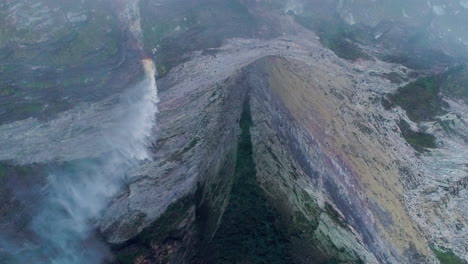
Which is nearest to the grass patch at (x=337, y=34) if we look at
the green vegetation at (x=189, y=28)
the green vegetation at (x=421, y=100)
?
the green vegetation at (x=421, y=100)

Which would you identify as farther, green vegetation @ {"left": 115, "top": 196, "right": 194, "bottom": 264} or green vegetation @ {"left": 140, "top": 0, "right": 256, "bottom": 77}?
green vegetation @ {"left": 140, "top": 0, "right": 256, "bottom": 77}

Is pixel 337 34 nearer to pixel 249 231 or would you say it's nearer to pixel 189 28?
pixel 189 28

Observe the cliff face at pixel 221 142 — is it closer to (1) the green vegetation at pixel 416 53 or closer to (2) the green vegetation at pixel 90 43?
(2) the green vegetation at pixel 90 43

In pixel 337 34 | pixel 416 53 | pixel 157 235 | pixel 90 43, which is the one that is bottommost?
pixel 157 235

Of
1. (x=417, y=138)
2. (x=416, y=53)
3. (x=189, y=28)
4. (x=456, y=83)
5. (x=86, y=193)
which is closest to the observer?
(x=86, y=193)

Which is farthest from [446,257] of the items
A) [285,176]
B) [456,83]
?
[456,83]

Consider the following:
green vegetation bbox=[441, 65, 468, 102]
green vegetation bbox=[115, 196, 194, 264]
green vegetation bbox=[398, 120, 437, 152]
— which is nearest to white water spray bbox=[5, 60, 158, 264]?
green vegetation bbox=[115, 196, 194, 264]

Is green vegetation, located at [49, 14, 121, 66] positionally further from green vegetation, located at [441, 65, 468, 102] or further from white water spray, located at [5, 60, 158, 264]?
green vegetation, located at [441, 65, 468, 102]
